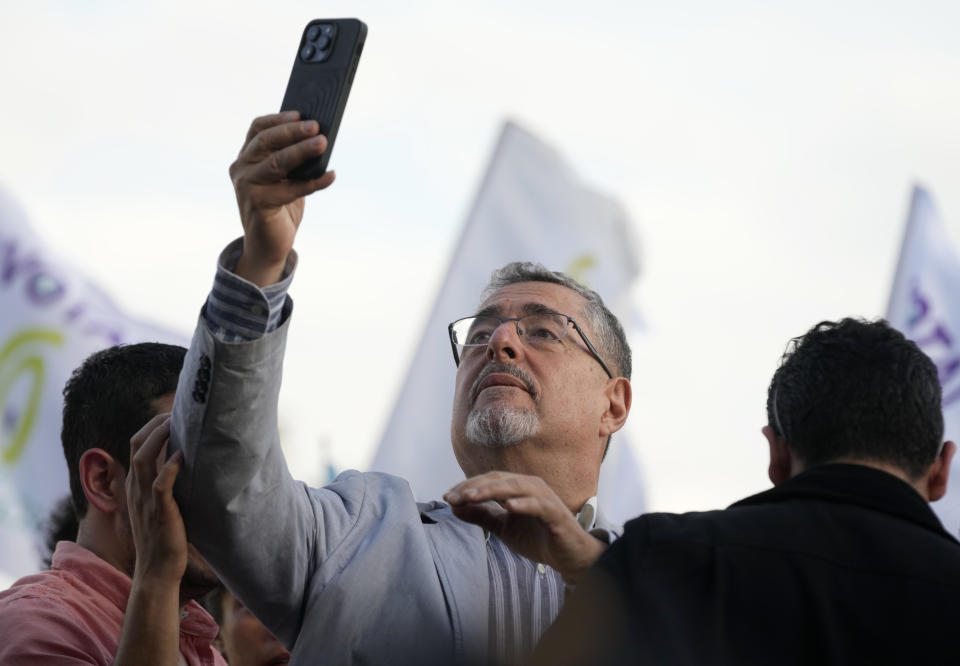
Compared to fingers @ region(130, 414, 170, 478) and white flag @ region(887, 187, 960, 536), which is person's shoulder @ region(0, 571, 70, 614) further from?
white flag @ region(887, 187, 960, 536)

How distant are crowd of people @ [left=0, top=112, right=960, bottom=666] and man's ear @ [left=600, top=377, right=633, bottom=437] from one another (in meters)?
0.36

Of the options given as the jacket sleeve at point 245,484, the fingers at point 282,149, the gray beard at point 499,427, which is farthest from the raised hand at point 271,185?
the gray beard at point 499,427

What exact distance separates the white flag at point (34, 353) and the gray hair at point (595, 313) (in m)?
2.44

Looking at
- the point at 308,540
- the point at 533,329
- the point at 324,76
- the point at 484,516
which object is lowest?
the point at 308,540

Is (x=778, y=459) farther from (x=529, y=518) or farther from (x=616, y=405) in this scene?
(x=616, y=405)

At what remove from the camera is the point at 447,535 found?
2854 millimetres

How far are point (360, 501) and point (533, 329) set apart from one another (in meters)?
0.93

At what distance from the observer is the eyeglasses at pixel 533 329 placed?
3539 mm

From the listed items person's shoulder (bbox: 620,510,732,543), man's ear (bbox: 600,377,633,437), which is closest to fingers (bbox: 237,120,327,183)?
person's shoulder (bbox: 620,510,732,543)

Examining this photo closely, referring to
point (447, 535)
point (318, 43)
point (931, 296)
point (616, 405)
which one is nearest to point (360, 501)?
point (447, 535)

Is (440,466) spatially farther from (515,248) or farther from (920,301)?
(920,301)

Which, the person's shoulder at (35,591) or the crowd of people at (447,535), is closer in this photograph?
the crowd of people at (447,535)

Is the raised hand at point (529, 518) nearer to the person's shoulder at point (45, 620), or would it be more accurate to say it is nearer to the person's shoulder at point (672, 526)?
the person's shoulder at point (672, 526)

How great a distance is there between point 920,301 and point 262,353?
536 cm
